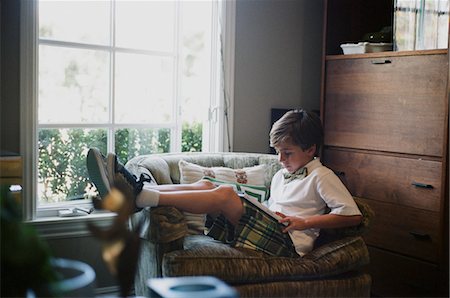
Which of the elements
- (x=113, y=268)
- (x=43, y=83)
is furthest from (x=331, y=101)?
(x=113, y=268)

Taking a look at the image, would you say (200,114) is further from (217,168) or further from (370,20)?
(370,20)

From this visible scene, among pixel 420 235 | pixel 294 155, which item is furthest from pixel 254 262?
pixel 420 235

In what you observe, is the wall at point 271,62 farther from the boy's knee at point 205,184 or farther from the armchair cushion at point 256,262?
the armchair cushion at point 256,262

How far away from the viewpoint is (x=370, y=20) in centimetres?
377

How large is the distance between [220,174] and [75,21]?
1.06 m

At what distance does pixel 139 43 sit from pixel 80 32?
333 millimetres

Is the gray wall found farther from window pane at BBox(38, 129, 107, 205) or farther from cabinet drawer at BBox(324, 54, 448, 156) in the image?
window pane at BBox(38, 129, 107, 205)

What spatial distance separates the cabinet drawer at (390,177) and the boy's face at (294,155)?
2.19 ft

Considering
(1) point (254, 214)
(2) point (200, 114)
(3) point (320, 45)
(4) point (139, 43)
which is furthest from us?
(3) point (320, 45)

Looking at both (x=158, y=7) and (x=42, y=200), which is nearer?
(x=42, y=200)

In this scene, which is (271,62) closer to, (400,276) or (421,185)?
(421,185)

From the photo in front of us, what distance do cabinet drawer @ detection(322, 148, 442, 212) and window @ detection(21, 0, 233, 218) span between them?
696mm

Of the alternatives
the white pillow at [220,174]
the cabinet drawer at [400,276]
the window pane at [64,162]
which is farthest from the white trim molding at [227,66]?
the cabinet drawer at [400,276]

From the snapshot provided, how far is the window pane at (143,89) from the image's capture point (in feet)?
10.7
